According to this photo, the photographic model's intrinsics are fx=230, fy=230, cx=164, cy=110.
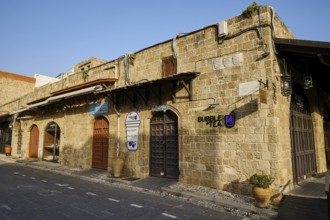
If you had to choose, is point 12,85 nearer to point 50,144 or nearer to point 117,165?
point 50,144

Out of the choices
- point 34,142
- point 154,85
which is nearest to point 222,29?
point 154,85

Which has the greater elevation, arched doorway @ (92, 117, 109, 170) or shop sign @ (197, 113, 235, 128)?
shop sign @ (197, 113, 235, 128)

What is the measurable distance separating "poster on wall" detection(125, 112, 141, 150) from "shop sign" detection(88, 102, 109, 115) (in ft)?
5.36

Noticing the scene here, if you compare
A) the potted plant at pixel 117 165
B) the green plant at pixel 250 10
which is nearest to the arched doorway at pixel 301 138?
the green plant at pixel 250 10

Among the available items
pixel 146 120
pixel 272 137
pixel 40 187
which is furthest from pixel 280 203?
pixel 40 187

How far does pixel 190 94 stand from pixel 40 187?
5.98 metres

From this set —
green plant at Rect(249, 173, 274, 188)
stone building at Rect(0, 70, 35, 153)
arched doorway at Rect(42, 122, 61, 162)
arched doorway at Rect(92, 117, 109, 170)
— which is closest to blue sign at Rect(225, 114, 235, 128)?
green plant at Rect(249, 173, 274, 188)

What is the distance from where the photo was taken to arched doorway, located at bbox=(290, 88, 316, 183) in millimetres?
7484

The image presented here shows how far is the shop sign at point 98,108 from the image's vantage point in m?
11.0

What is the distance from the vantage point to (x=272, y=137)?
6.20m

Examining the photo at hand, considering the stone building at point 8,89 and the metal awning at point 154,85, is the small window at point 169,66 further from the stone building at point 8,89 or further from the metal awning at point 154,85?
the stone building at point 8,89

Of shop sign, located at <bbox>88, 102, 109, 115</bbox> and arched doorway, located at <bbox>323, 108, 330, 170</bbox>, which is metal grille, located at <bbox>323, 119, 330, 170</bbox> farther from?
shop sign, located at <bbox>88, 102, 109, 115</bbox>

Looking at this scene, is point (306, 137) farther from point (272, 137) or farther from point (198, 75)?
point (198, 75)

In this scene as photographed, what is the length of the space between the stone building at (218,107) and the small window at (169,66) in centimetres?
4
